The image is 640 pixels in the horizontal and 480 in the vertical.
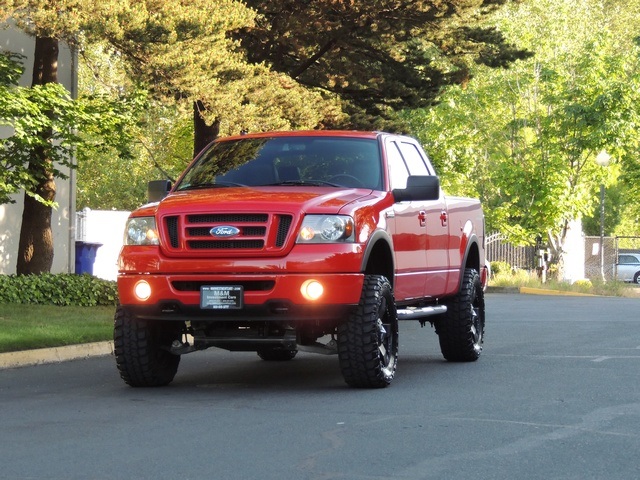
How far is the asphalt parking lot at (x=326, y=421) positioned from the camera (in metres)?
7.47

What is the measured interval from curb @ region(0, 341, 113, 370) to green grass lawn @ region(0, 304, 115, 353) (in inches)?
6.8

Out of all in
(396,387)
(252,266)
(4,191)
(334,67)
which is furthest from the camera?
(334,67)

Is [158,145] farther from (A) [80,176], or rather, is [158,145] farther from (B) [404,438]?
(B) [404,438]

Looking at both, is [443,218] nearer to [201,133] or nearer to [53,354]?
[53,354]

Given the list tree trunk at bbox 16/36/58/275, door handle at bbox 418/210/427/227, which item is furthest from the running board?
tree trunk at bbox 16/36/58/275

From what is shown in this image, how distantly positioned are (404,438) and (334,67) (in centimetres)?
2229

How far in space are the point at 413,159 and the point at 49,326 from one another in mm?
5652

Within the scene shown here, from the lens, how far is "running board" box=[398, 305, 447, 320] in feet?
41.7

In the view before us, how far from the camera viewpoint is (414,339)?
18.8 m

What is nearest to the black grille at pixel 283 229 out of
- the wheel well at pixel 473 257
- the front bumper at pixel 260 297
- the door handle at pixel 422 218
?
the front bumper at pixel 260 297

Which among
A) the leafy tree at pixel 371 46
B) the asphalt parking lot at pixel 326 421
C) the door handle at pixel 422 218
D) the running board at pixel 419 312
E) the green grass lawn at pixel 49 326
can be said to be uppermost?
the leafy tree at pixel 371 46

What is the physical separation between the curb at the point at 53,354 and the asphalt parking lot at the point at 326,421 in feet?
0.71

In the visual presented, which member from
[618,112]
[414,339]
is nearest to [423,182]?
[414,339]

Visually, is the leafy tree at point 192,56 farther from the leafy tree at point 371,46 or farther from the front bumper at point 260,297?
the front bumper at point 260,297
